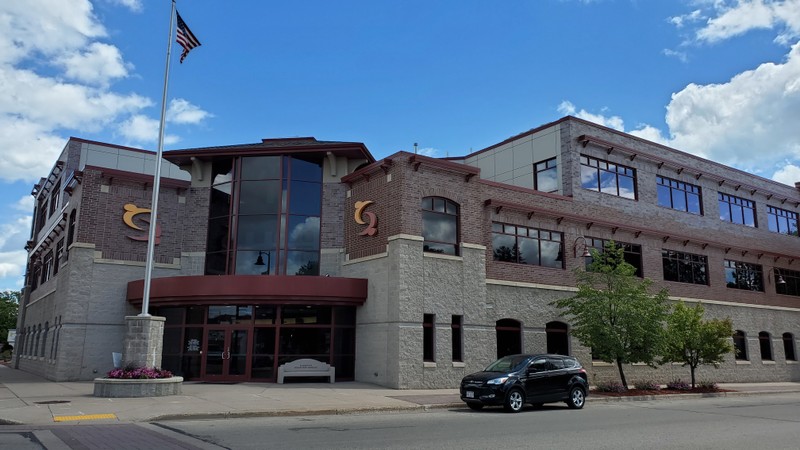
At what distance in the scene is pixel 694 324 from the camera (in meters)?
25.0

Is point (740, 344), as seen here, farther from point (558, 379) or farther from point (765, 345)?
point (558, 379)

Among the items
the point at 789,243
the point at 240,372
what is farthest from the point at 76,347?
the point at 789,243

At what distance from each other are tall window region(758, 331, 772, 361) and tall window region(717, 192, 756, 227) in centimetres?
649

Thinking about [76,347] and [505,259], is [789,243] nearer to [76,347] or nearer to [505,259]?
[505,259]

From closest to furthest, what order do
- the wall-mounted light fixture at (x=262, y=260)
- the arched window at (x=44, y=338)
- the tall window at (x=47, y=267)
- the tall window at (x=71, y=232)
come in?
the wall-mounted light fixture at (x=262, y=260) → the tall window at (x=71, y=232) → the arched window at (x=44, y=338) → the tall window at (x=47, y=267)

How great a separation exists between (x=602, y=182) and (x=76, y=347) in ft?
78.1

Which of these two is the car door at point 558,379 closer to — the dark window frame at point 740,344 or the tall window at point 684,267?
the tall window at point 684,267

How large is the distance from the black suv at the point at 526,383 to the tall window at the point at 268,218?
392 inches

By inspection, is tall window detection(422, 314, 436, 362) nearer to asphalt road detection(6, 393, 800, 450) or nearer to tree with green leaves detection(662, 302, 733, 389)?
asphalt road detection(6, 393, 800, 450)

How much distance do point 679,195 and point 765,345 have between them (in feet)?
33.1

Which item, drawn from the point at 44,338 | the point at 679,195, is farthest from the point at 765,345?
the point at 44,338

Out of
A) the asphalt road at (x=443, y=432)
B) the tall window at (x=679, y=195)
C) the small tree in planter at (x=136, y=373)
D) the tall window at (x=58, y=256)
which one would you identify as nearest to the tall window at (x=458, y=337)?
the asphalt road at (x=443, y=432)

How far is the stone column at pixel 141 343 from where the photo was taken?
17781mm

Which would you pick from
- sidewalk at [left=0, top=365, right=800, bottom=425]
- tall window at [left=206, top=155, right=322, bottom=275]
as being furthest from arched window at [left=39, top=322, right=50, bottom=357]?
tall window at [left=206, top=155, right=322, bottom=275]
